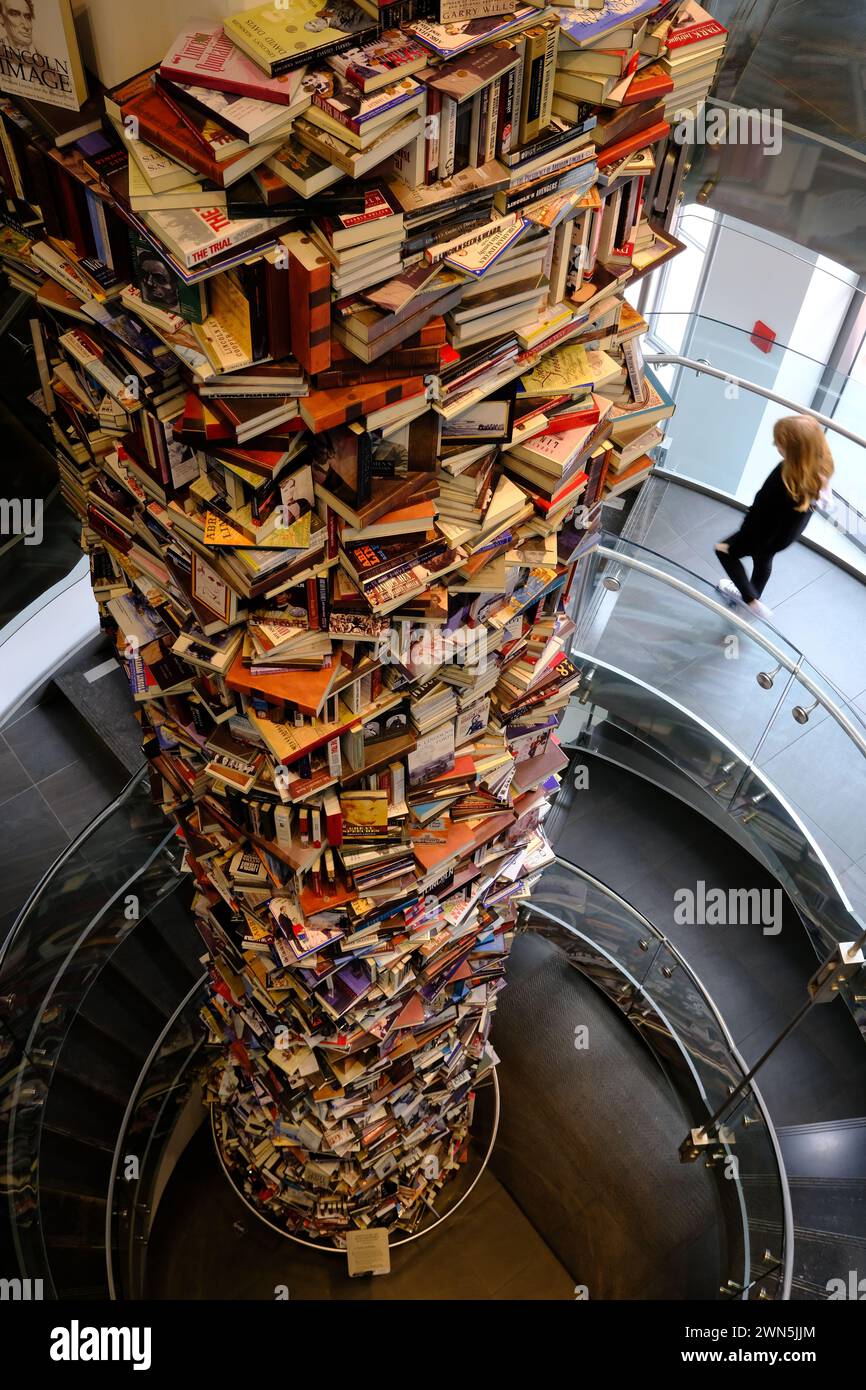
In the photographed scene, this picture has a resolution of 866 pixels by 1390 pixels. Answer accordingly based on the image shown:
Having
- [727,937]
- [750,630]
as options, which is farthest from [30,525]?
[727,937]

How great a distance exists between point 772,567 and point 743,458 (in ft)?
2.69

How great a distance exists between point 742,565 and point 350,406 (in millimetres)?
5741

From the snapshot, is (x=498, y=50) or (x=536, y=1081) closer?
(x=498, y=50)

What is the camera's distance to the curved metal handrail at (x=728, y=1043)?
731cm

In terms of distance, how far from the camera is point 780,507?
764cm

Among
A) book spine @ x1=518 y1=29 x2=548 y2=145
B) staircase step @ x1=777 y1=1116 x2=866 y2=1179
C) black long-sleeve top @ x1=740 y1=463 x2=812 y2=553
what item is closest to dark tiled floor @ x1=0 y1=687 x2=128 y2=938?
black long-sleeve top @ x1=740 y1=463 x2=812 y2=553

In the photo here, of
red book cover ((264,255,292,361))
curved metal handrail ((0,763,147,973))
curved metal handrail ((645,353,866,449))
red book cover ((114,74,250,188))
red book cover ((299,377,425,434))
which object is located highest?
curved metal handrail ((645,353,866,449))

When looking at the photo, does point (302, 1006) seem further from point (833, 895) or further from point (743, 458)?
point (743, 458)

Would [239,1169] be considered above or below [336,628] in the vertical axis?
below

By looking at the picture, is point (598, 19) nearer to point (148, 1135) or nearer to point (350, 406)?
point (350, 406)

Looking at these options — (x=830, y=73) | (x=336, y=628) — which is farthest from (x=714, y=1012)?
(x=830, y=73)

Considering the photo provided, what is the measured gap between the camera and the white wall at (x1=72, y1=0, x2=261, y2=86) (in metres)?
2.87

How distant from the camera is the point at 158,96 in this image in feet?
9.46

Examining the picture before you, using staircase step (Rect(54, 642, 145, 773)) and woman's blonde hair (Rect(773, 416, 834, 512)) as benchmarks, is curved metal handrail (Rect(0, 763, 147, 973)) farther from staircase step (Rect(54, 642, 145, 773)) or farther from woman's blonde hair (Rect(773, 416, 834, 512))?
woman's blonde hair (Rect(773, 416, 834, 512))
